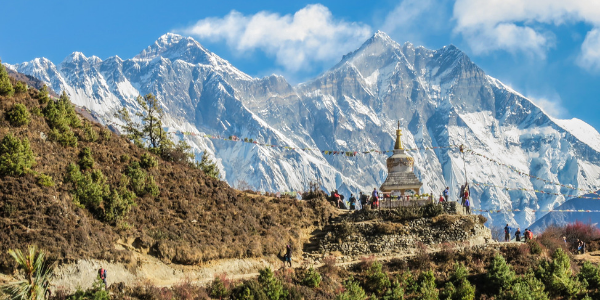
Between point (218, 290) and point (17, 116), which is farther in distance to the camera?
point (17, 116)

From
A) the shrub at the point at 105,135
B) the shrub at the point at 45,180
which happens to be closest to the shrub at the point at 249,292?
the shrub at the point at 45,180

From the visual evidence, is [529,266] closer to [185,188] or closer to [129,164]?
[185,188]

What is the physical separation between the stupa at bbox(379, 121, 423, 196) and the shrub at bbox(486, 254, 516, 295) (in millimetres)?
14740

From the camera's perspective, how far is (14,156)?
104 feet

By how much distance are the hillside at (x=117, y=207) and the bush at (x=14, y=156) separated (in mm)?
328

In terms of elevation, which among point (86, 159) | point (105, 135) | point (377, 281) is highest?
point (105, 135)

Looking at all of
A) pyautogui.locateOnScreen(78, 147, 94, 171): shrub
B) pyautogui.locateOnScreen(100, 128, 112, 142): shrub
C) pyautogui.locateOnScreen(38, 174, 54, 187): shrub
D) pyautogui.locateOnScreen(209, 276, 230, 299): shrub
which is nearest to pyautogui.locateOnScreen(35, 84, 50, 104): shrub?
pyautogui.locateOnScreen(100, 128, 112, 142): shrub

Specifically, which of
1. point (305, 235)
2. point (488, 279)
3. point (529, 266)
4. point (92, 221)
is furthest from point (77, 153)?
point (529, 266)

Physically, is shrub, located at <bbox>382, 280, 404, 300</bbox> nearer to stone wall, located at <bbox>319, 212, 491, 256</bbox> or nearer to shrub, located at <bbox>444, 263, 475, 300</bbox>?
shrub, located at <bbox>444, 263, 475, 300</bbox>

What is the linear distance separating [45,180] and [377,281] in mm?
19834

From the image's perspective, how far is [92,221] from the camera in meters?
32.8

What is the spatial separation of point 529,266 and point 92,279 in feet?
83.9

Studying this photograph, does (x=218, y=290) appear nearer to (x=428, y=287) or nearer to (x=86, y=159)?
(x=428, y=287)

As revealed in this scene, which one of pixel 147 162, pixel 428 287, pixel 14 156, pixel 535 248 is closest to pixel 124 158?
pixel 147 162
